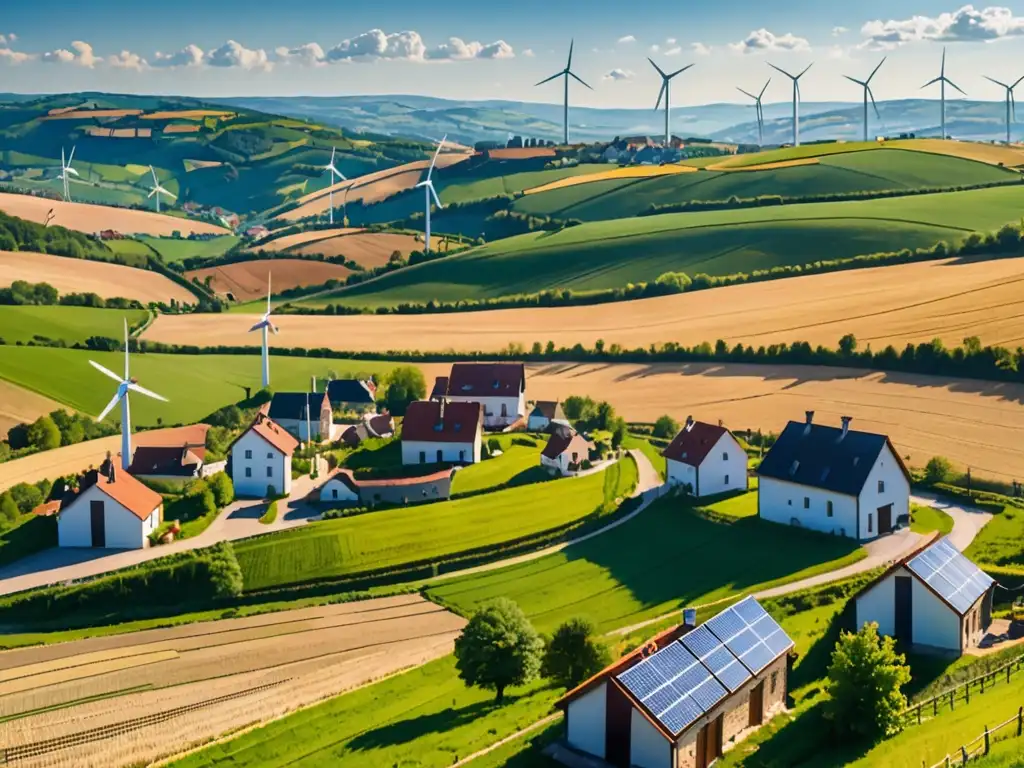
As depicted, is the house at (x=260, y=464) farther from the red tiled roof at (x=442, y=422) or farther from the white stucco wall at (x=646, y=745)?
the white stucco wall at (x=646, y=745)

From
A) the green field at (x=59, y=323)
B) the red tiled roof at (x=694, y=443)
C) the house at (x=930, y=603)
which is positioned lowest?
the house at (x=930, y=603)

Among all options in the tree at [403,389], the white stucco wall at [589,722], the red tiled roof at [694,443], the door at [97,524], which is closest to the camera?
the white stucco wall at [589,722]

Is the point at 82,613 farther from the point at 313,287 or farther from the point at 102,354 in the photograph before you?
the point at 313,287

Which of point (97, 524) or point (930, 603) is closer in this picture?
point (930, 603)

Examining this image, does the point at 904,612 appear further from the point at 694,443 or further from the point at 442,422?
the point at 442,422

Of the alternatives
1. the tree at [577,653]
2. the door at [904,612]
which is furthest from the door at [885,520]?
the tree at [577,653]

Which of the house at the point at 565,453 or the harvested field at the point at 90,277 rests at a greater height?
the harvested field at the point at 90,277

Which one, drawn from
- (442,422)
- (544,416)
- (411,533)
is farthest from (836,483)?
(544,416)
